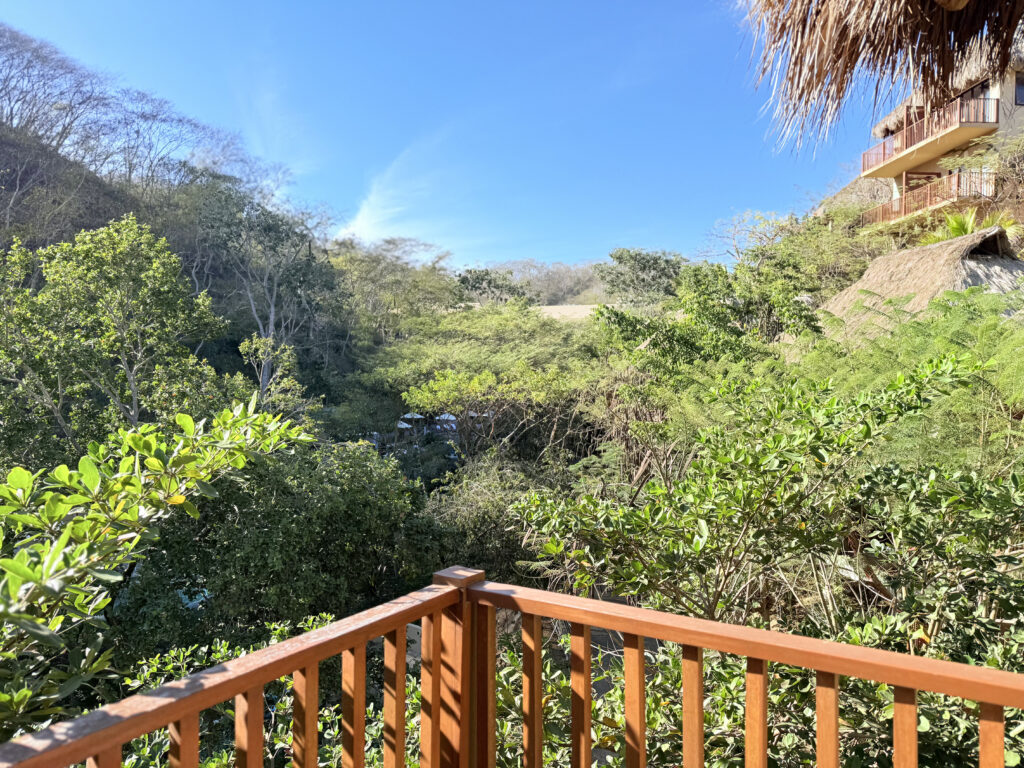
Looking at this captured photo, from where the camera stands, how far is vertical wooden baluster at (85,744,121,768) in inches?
31.7

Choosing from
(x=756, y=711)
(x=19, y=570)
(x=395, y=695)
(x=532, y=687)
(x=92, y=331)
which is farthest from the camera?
(x=92, y=331)

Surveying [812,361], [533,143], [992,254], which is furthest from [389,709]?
[533,143]

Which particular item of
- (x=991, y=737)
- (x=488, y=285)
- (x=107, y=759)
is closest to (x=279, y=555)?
(x=107, y=759)

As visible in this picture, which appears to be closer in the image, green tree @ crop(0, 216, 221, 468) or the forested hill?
the forested hill

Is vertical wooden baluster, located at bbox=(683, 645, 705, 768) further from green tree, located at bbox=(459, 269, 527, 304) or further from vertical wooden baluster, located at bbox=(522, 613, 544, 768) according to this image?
green tree, located at bbox=(459, 269, 527, 304)

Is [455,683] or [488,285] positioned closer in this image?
[455,683]

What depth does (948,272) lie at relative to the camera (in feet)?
21.3

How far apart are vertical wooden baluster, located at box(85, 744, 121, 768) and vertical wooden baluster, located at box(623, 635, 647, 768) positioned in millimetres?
856

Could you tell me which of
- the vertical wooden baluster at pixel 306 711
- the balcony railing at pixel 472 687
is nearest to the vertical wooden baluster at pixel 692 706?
the balcony railing at pixel 472 687

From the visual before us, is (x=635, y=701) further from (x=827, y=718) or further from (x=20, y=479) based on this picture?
(x=20, y=479)

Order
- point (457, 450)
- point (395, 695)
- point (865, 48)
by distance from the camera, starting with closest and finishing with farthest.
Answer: point (395, 695) → point (865, 48) → point (457, 450)

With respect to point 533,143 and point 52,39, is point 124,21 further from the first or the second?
point 533,143

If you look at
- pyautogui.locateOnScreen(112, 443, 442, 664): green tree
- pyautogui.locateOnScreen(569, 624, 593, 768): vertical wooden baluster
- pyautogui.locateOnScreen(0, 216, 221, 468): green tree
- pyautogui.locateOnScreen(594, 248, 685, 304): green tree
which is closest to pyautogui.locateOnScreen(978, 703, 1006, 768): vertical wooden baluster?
pyautogui.locateOnScreen(569, 624, 593, 768): vertical wooden baluster

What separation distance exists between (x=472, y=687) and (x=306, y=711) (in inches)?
17.8
